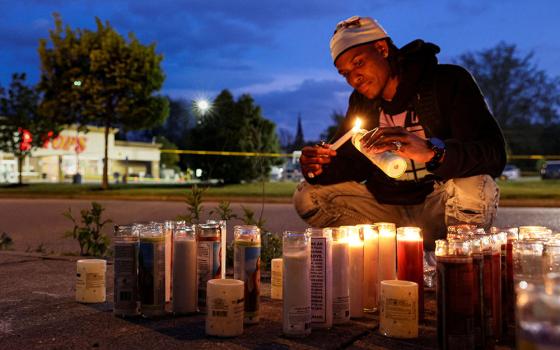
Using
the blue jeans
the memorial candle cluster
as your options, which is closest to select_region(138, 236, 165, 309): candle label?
the memorial candle cluster

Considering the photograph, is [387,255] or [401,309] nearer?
[401,309]

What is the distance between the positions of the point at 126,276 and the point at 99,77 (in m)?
22.1

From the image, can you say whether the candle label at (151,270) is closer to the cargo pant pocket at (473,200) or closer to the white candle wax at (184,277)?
the white candle wax at (184,277)

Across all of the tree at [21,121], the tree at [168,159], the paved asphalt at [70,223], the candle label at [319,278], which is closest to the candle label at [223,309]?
the candle label at [319,278]

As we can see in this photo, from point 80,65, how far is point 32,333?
22.6 m

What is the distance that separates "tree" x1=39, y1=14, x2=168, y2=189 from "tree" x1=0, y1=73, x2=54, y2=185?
741 centimetres

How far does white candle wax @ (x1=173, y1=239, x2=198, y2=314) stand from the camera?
8.73 ft

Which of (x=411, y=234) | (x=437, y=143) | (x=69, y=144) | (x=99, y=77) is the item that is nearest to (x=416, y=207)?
(x=437, y=143)

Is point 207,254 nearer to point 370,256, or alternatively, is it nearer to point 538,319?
point 370,256

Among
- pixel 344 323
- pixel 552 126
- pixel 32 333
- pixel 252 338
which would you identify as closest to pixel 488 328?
pixel 344 323

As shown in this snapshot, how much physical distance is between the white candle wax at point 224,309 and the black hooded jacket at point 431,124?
136cm

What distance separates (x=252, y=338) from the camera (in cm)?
236

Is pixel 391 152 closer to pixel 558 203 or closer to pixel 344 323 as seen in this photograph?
pixel 344 323

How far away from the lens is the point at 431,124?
360cm
